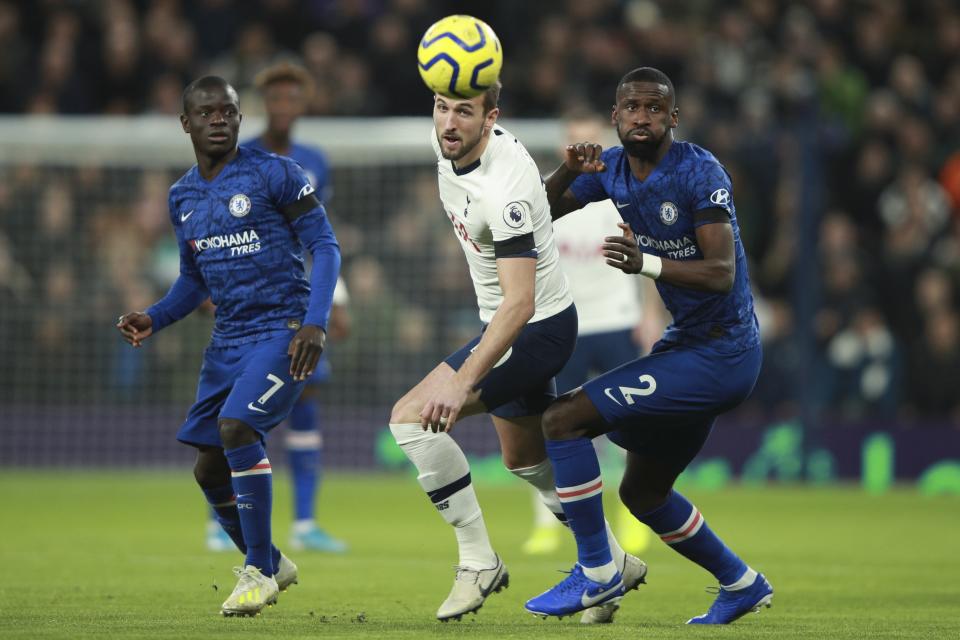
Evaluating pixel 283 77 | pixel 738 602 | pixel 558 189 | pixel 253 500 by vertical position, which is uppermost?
pixel 283 77

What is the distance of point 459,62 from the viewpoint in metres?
6.33

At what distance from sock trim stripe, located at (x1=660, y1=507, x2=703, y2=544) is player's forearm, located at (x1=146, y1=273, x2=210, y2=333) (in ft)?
7.58

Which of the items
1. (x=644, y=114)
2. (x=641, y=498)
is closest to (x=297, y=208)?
(x=644, y=114)

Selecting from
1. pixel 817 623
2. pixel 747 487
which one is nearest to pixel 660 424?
pixel 817 623

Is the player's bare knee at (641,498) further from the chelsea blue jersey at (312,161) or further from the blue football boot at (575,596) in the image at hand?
the chelsea blue jersey at (312,161)

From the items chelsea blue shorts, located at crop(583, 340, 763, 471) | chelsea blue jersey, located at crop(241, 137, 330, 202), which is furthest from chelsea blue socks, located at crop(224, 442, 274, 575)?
chelsea blue jersey, located at crop(241, 137, 330, 202)

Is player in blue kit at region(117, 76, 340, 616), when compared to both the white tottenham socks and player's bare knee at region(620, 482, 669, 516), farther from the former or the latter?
player's bare knee at region(620, 482, 669, 516)

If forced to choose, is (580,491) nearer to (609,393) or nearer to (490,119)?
(609,393)

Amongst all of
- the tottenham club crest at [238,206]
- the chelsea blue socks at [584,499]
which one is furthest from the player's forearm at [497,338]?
the tottenham club crest at [238,206]

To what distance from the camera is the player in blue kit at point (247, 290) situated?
265 inches

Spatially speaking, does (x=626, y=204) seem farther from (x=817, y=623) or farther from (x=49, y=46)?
(x=49, y=46)

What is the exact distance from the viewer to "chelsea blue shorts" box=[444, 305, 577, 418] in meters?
6.44

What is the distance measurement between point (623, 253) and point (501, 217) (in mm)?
537

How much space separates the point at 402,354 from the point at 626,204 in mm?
8903
